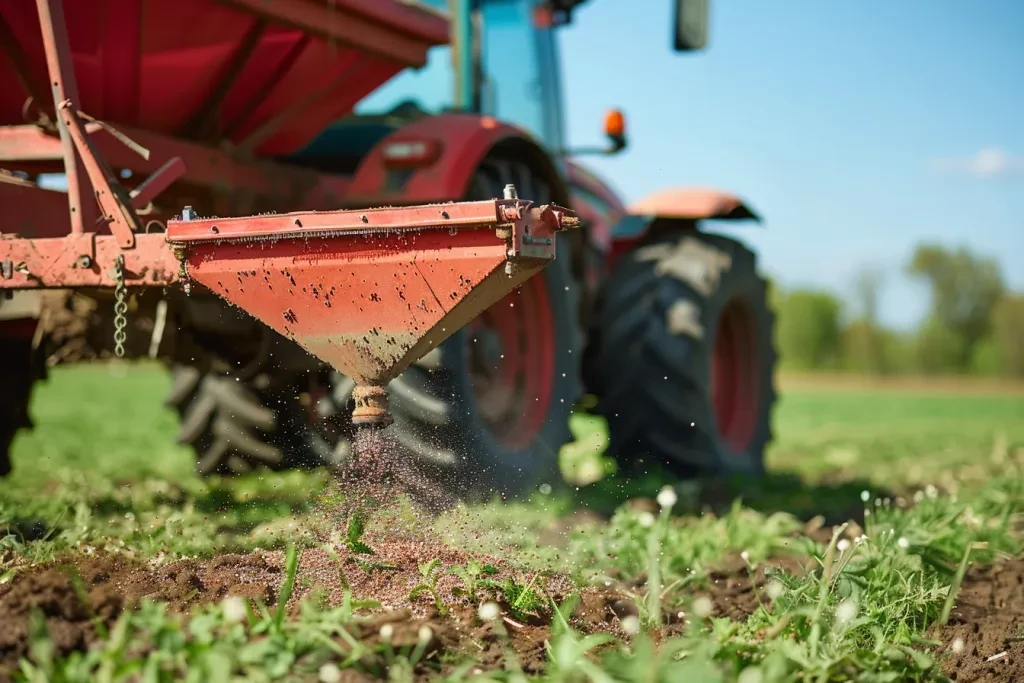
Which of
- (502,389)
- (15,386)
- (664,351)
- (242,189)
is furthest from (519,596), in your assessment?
(15,386)

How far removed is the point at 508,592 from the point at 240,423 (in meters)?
2.95

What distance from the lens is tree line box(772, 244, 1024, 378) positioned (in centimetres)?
4238

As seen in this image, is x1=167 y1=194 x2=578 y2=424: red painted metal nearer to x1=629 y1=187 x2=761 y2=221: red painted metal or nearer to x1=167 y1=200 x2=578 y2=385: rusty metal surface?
x1=167 y1=200 x2=578 y2=385: rusty metal surface

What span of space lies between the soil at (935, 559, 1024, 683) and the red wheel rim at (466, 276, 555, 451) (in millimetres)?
1733

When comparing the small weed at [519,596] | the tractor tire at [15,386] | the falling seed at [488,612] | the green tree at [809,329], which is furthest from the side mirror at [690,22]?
the green tree at [809,329]

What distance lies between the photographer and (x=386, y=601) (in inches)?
100

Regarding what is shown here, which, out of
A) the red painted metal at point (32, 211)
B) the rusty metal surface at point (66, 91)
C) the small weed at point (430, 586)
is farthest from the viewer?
the red painted metal at point (32, 211)

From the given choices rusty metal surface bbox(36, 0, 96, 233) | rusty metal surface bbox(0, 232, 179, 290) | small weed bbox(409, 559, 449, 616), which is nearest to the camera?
small weed bbox(409, 559, 449, 616)

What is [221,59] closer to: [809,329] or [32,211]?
[32,211]

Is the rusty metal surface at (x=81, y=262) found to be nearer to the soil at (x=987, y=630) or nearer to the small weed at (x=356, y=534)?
the small weed at (x=356, y=534)

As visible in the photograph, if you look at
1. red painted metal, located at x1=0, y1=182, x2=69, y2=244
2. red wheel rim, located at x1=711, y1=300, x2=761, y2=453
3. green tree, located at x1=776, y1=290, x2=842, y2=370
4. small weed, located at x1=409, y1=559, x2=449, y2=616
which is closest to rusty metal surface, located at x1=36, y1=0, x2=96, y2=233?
red painted metal, located at x1=0, y1=182, x2=69, y2=244

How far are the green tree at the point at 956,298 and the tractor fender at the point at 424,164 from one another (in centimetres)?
4493

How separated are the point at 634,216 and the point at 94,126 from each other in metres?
3.09

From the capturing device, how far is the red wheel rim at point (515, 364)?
4.27 m
